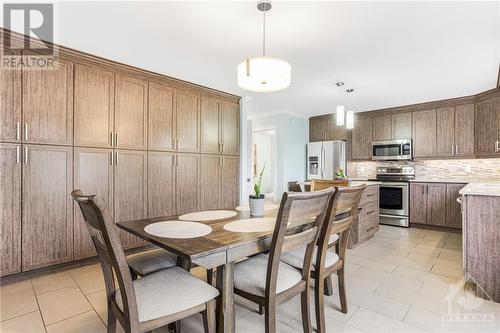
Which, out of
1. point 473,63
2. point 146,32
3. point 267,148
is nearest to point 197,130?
point 146,32

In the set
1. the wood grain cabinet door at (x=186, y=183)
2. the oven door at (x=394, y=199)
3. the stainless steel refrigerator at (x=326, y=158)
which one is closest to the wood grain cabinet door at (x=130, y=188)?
the wood grain cabinet door at (x=186, y=183)

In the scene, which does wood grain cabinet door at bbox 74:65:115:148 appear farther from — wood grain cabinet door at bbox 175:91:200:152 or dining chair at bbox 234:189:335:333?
dining chair at bbox 234:189:335:333

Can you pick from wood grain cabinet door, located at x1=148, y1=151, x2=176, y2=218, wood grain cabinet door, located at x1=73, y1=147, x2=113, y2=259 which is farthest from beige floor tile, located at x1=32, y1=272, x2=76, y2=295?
wood grain cabinet door, located at x1=148, y1=151, x2=176, y2=218

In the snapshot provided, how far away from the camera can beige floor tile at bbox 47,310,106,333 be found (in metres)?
1.71

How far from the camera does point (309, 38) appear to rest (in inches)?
95.2

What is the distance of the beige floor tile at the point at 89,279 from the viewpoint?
229 centimetres

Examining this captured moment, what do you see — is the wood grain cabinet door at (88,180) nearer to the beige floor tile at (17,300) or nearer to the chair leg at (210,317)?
the beige floor tile at (17,300)

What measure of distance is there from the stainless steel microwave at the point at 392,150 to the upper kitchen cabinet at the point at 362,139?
0.14 m

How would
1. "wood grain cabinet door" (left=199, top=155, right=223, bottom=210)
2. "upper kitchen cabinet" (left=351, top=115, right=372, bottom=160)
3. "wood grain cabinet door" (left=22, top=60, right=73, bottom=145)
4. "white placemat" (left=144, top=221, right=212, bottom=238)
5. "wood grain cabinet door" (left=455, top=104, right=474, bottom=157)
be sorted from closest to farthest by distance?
"white placemat" (left=144, top=221, right=212, bottom=238) < "wood grain cabinet door" (left=22, top=60, right=73, bottom=145) < "wood grain cabinet door" (left=199, top=155, right=223, bottom=210) < "wood grain cabinet door" (left=455, top=104, right=474, bottom=157) < "upper kitchen cabinet" (left=351, top=115, right=372, bottom=160)

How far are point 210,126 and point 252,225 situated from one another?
2.54 metres

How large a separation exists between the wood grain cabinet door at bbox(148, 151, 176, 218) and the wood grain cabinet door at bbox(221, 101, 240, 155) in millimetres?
956

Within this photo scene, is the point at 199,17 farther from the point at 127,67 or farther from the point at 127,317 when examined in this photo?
the point at 127,317

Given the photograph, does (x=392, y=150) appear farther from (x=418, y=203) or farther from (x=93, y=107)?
(x=93, y=107)

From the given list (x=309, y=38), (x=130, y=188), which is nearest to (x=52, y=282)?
(x=130, y=188)
